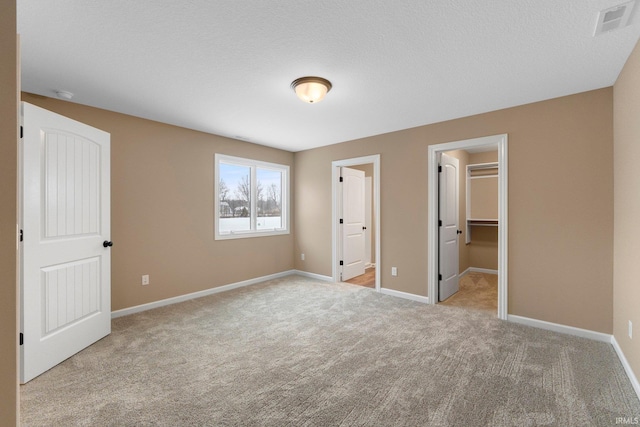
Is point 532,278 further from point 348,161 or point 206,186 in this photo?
point 206,186

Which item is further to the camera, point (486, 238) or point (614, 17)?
point (486, 238)

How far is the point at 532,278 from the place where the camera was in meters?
3.14

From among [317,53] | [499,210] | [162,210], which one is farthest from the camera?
[162,210]

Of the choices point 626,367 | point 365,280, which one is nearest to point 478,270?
point 365,280

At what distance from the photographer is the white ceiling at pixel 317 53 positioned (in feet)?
5.60

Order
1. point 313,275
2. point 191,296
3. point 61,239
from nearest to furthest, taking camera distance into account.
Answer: point 61,239 → point 191,296 → point 313,275

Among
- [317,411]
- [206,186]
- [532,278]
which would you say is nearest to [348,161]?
[206,186]

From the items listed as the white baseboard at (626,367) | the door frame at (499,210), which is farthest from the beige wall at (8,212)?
the door frame at (499,210)

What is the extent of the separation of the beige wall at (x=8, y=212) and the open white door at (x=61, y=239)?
136 centimetres

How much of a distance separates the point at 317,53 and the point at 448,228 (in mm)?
3221

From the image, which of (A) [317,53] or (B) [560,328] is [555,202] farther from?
(A) [317,53]

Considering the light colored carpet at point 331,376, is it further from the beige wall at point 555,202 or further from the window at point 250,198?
the window at point 250,198

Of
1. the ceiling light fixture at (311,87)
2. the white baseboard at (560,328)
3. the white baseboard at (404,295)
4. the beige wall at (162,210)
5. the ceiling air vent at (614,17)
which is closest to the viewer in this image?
the ceiling air vent at (614,17)

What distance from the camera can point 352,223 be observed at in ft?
17.9
